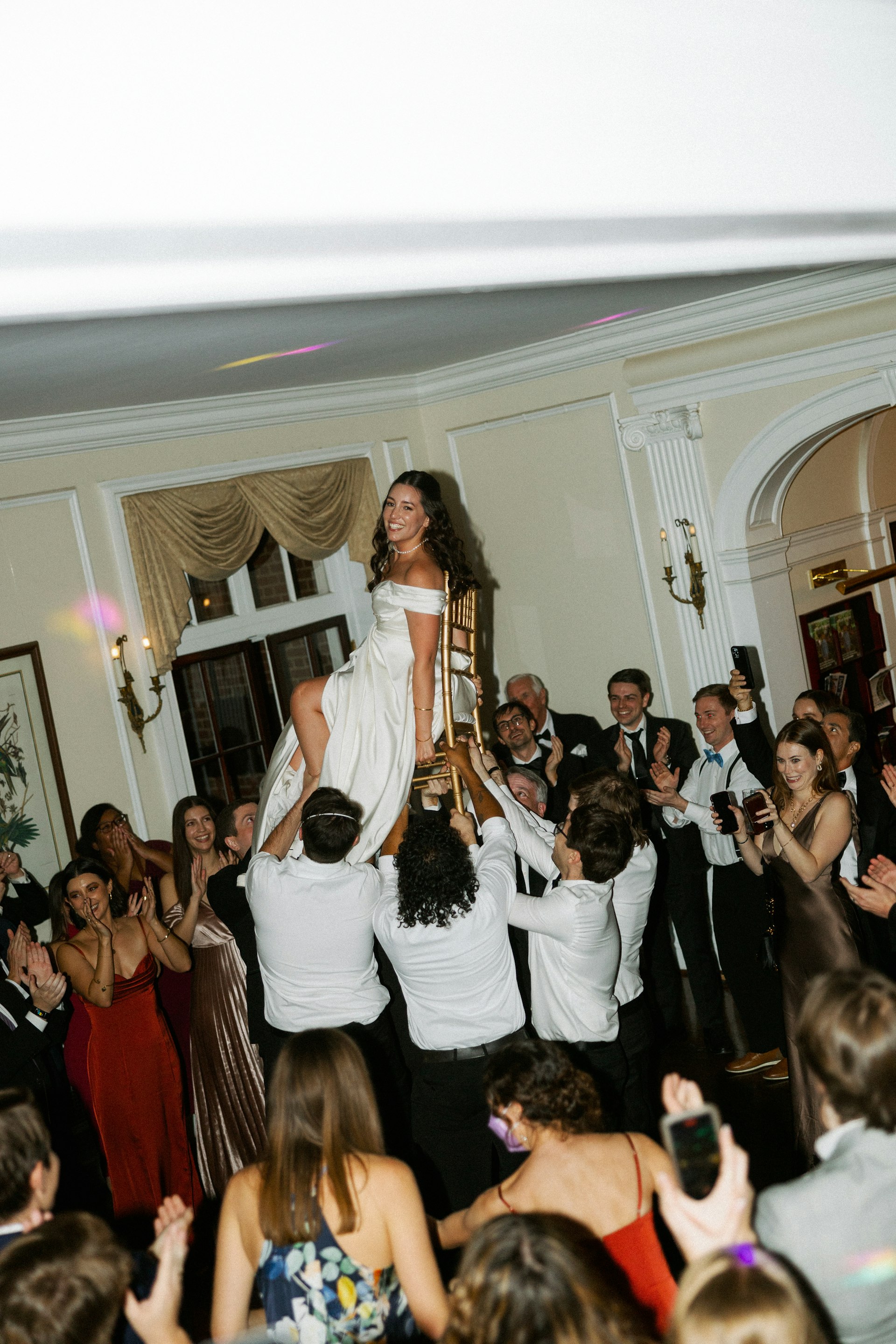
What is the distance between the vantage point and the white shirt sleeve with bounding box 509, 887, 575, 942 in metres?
3.37

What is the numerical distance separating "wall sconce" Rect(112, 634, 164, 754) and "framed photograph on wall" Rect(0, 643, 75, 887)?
0.39 meters

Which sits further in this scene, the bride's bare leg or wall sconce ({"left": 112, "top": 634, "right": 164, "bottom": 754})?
wall sconce ({"left": 112, "top": 634, "right": 164, "bottom": 754})

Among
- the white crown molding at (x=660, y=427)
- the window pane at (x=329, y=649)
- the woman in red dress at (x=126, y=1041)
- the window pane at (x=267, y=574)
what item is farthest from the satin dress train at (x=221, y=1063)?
the white crown molding at (x=660, y=427)

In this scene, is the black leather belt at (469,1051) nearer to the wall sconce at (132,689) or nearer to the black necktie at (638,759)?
the black necktie at (638,759)

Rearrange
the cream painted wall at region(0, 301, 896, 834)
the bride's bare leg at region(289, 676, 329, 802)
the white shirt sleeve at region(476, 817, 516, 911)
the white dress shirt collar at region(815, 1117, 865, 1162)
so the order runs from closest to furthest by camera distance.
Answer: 1. the white dress shirt collar at region(815, 1117, 865, 1162)
2. the white shirt sleeve at region(476, 817, 516, 911)
3. the bride's bare leg at region(289, 676, 329, 802)
4. the cream painted wall at region(0, 301, 896, 834)

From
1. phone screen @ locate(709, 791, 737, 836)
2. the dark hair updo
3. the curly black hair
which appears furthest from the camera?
phone screen @ locate(709, 791, 737, 836)

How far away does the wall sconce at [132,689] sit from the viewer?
598 cm

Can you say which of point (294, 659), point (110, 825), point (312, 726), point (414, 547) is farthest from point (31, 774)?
point (414, 547)

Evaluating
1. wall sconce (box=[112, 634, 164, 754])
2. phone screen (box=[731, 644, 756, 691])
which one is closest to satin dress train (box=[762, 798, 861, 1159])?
phone screen (box=[731, 644, 756, 691])

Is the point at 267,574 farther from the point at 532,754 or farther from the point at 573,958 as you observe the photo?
the point at 573,958

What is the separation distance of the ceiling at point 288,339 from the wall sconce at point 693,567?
121cm

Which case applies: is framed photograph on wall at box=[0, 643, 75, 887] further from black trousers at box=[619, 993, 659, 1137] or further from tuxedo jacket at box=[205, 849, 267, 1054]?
black trousers at box=[619, 993, 659, 1137]

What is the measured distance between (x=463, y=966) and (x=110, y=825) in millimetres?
2651

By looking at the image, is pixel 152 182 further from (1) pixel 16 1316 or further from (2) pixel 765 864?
(2) pixel 765 864
